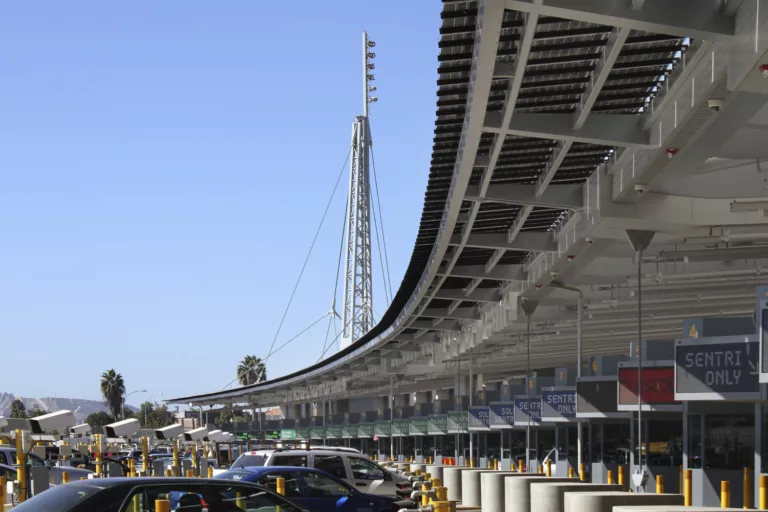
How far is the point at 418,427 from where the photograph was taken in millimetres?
61250

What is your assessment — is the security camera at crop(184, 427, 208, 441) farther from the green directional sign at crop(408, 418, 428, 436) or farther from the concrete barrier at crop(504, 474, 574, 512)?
the concrete barrier at crop(504, 474, 574, 512)

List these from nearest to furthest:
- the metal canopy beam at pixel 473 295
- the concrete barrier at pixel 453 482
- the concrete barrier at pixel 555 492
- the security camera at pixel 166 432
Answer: the concrete barrier at pixel 555 492
the concrete barrier at pixel 453 482
the metal canopy beam at pixel 473 295
the security camera at pixel 166 432

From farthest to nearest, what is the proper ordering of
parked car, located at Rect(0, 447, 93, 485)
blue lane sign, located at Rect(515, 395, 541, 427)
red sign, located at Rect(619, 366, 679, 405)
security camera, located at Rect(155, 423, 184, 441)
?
security camera, located at Rect(155, 423, 184, 441)
blue lane sign, located at Rect(515, 395, 541, 427)
parked car, located at Rect(0, 447, 93, 485)
red sign, located at Rect(619, 366, 679, 405)

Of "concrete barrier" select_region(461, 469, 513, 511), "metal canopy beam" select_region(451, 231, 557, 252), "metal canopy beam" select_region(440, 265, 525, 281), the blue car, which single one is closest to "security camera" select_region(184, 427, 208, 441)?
"metal canopy beam" select_region(440, 265, 525, 281)

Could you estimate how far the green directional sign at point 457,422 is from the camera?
2044 inches

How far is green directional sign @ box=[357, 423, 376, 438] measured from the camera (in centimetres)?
7194

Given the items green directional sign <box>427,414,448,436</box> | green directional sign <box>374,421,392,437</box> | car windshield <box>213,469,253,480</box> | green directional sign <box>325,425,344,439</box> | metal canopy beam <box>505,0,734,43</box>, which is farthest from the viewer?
green directional sign <box>325,425,344,439</box>

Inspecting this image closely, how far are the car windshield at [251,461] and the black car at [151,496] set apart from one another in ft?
34.4

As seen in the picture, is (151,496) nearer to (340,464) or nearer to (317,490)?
(317,490)

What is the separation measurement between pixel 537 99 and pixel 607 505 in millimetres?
5455

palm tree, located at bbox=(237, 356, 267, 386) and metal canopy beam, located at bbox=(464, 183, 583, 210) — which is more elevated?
metal canopy beam, located at bbox=(464, 183, 583, 210)

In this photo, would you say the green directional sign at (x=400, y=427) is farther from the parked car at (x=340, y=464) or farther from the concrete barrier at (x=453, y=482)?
the parked car at (x=340, y=464)

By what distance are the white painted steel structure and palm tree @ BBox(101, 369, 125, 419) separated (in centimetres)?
11341

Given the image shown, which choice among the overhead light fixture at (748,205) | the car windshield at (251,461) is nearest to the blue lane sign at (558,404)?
the car windshield at (251,461)
